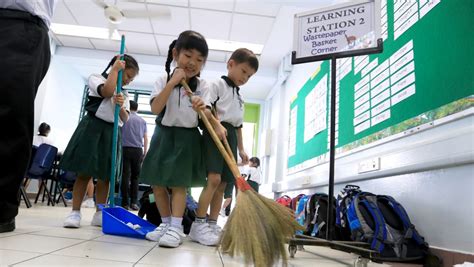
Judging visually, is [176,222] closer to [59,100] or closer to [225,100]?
[225,100]

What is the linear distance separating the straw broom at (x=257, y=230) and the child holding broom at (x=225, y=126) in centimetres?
56

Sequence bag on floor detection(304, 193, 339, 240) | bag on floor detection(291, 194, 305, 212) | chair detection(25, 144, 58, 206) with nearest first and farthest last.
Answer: bag on floor detection(304, 193, 339, 240) < bag on floor detection(291, 194, 305, 212) < chair detection(25, 144, 58, 206)

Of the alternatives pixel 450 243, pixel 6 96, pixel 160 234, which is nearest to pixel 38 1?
pixel 6 96

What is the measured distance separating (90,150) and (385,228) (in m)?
1.69

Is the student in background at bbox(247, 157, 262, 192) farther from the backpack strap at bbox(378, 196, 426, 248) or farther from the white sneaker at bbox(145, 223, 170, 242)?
the white sneaker at bbox(145, 223, 170, 242)

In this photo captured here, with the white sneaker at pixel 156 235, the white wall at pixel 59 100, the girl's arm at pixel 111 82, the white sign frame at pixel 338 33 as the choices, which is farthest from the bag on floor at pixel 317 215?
the white wall at pixel 59 100

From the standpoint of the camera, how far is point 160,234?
1600 mm

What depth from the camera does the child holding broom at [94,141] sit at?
182 cm

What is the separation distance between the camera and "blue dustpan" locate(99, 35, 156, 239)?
5.40 ft

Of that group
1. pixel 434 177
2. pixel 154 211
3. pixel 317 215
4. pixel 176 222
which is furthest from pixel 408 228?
pixel 154 211

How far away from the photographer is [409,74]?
80.7 inches

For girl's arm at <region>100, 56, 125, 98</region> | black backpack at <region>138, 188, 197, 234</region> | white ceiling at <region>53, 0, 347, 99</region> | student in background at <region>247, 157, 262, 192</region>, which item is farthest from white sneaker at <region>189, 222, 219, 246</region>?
student in background at <region>247, 157, 262, 192</region>

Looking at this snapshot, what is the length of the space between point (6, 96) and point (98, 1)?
3.20ft

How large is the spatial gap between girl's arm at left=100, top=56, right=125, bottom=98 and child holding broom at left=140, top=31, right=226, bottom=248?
0.34 meters
